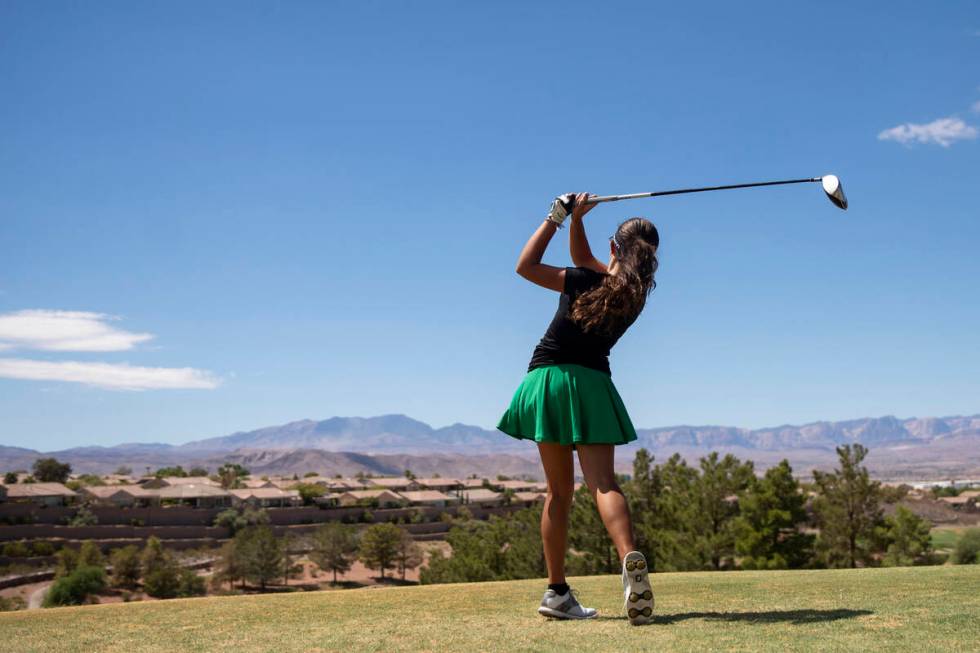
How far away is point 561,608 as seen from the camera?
571cm

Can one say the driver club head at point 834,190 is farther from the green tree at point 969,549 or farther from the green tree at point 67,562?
the green tree at point 67,562

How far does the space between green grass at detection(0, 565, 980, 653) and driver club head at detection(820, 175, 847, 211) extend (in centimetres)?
273

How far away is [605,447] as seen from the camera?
5422mm

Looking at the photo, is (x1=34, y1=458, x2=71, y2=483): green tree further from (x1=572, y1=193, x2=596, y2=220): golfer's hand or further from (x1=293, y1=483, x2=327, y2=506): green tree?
(x1=572, y1=193, x2=596, y2=220): golfer's hand

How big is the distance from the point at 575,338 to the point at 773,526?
2947 cm

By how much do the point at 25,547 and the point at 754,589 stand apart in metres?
78.2

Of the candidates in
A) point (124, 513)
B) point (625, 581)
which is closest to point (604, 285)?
point (625, 581)

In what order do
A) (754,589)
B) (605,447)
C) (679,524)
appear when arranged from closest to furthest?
(605,447), (754,589), (679,524)

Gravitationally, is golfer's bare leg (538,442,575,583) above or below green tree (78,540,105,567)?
above

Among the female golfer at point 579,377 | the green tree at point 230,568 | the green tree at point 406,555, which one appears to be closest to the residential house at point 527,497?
the green tree at point 406,555

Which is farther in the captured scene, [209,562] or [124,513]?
[124,513]

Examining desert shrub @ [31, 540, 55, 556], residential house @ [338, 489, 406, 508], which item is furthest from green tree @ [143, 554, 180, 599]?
residential house @ [338, 489, 406, 508]

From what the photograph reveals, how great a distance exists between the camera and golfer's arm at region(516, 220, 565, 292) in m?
5.62

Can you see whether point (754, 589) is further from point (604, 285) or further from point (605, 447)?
point (604, 285)
